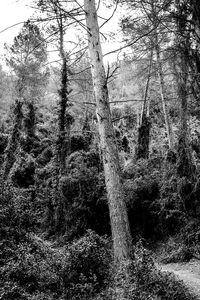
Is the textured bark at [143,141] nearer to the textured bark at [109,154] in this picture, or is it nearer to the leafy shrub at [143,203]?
the leafy shrub at [143,203]

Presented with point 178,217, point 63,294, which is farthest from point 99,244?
point 178,217

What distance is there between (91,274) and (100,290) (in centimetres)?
37

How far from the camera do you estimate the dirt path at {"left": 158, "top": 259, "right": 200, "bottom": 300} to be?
564cm

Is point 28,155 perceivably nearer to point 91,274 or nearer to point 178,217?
point 178,217

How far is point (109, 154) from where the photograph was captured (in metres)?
6.15

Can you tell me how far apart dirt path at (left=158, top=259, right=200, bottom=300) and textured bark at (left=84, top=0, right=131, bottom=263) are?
97cm

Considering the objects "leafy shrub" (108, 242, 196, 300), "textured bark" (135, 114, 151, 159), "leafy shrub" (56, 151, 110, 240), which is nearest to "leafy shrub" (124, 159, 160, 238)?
"leafy shrub" (56, 151, 110, 240)

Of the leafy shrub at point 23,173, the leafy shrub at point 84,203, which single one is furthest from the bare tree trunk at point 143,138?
the leafy shrub at point 23,173

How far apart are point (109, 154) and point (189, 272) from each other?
3.65 metres

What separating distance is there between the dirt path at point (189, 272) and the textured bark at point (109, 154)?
97cm

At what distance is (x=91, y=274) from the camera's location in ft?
19.3

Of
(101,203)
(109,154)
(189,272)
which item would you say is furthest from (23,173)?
(189,272)

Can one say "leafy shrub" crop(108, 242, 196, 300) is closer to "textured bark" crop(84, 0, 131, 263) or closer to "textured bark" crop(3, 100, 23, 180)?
"textured bark" crop(84, 0, 131, 263)

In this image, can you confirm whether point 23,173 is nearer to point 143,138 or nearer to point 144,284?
point 143,138
